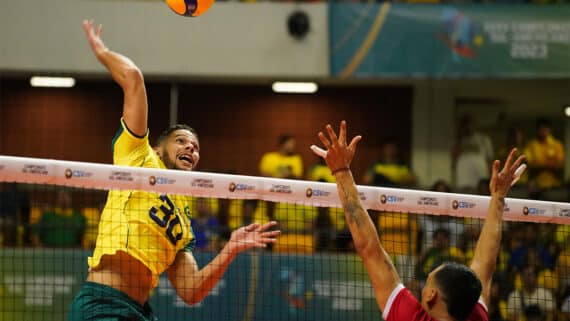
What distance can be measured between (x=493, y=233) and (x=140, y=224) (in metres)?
2.42

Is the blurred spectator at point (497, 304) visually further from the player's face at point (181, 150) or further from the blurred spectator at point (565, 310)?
the player's face at point (181, 150)

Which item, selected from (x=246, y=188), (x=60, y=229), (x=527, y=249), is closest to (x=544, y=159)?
(x=527, y=249)

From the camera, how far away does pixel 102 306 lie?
20.1 feet

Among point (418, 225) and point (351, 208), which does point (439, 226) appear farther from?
point (351, 208)

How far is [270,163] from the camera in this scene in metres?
17.2

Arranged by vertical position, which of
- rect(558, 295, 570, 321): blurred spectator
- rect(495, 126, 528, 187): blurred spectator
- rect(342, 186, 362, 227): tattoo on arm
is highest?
rect(495, 126, 528, 187): blurred spectator

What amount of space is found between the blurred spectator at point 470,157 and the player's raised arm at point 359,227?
1231 centimetres

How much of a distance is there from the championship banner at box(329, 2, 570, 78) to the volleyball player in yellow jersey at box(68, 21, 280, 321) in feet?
33.9

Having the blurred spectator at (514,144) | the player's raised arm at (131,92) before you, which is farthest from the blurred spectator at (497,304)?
the player's raised arm at (131,92)

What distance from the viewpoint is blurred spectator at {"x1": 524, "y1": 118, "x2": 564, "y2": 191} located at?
17.7 m

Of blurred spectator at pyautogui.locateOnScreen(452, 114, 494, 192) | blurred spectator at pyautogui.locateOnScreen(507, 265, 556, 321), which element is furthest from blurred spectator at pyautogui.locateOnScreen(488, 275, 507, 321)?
blurred spectator at pyautogui.locateOnScreen(452, 114, 494, 192)

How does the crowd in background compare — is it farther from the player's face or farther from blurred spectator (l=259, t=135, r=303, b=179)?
the player's face

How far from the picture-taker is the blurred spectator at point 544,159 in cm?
1767

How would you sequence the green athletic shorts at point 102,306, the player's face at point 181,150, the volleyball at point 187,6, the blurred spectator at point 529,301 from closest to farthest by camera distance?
the green athletic shorts at point 102,306 < the player's face at point 181,150 < the volleyball at point 187,6 < the blurred spectator at point 529,301
